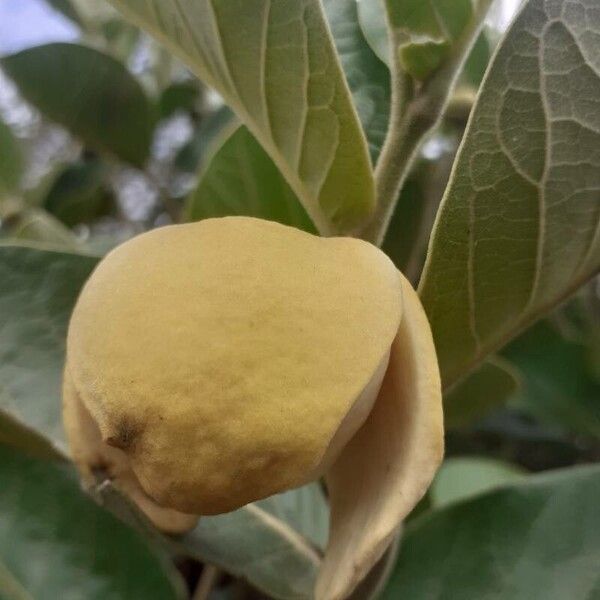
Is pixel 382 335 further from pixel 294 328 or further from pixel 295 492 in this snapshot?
pixel 295 492

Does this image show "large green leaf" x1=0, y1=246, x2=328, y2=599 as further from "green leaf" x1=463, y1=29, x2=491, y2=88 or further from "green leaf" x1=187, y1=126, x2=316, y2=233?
"green leaf" x1=463, y1=29, x2=491, y2=88

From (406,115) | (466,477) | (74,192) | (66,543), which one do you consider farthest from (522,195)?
(74,192)

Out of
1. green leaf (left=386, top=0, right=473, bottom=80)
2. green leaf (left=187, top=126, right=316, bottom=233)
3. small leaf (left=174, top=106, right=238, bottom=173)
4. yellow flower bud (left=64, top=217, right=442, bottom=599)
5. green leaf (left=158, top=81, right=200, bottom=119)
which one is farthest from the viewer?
green leaf (left=158, top=81, right=200, bottom=119)

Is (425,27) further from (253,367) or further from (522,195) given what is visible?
(253,367)

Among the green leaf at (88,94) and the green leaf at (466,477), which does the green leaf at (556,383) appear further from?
the green leaf at (88,94)

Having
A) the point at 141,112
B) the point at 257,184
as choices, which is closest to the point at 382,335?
the point at 257,184

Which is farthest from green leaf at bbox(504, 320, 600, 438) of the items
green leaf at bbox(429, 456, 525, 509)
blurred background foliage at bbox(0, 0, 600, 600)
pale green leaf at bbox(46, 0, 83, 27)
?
pale green leaf at bbox(46, 0, 83, 27)

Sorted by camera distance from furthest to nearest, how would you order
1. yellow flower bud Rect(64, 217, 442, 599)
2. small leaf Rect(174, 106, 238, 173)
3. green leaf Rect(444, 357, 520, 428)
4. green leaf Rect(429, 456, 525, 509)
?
small leaf Rect(174, 106, 238, 173), green leaf Rect(429, 456, 525, 509), green leaf Rect(444, 357, 520, 428), yellow flower bud Rect(64, 217, 442, 599)
